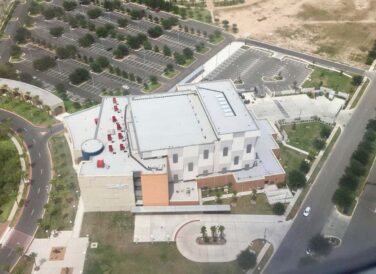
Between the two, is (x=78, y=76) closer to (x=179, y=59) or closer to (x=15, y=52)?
(x=15, y=52)

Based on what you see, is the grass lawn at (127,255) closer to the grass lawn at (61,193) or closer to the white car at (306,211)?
the grass lawn at (61,193)

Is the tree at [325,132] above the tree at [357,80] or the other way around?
the other way around

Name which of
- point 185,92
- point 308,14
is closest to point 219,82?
point 185,92

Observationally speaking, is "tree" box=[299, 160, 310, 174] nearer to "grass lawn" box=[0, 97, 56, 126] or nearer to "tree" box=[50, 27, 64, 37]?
"grass lawn" box=[0, 97, 56, 126]

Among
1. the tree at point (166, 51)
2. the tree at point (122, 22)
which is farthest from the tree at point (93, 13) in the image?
the tree at point (166, 51)

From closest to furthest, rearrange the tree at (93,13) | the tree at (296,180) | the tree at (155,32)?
the tree at (296,180) → the tree at (155,32) → the tree at (93,13)

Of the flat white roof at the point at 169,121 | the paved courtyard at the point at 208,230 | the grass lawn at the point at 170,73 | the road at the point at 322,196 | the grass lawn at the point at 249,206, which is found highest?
the flat white roof at the point at 169,121

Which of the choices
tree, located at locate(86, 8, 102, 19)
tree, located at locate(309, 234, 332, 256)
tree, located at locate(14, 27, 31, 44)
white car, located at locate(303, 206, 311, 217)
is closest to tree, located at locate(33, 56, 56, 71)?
tree, located at locate(14, 27, 31, 44)

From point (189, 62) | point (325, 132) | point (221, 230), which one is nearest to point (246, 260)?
point (221, 230)
